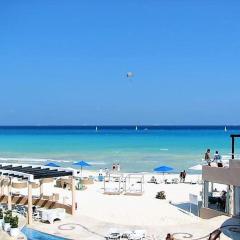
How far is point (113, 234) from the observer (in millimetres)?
13969

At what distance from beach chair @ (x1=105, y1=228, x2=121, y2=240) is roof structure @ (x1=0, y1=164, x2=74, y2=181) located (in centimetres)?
376

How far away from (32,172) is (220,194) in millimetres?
7859

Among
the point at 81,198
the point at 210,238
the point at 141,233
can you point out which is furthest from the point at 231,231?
the point at 81,198

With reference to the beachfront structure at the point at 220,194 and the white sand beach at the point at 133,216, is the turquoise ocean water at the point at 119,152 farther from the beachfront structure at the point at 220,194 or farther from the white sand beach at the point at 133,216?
the white sand beach at the point at 133,216

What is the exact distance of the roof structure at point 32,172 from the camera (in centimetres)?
1638

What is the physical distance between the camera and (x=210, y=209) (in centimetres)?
1784

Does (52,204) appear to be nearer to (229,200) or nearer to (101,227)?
(101,227)

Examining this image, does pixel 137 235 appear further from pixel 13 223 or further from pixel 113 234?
pixel 13 223

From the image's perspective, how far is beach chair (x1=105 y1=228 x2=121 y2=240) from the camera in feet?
45.3

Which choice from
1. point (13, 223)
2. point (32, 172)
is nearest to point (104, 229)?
point (13, 223)

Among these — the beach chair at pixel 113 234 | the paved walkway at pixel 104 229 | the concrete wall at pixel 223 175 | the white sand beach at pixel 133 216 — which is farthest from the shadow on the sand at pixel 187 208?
the beach chair at pixel 113 234

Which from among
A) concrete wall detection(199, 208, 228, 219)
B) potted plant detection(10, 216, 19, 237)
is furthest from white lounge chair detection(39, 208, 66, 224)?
concrete wall detection(199, 208, 228, 219)

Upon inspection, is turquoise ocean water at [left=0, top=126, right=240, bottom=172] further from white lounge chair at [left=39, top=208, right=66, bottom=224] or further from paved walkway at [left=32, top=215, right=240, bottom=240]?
white lounge chair at [left=39, top=208, right=66, bottom=224]

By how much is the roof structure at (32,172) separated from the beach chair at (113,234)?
3.76 metres
